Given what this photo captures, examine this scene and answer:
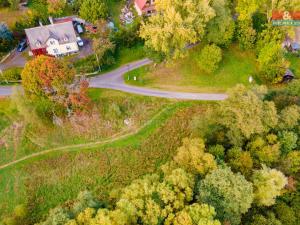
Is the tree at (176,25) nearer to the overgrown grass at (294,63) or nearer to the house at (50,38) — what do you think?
the house at (50,38)

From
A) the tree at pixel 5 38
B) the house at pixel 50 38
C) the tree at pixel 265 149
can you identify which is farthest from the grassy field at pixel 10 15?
the tree at pixel 265 149

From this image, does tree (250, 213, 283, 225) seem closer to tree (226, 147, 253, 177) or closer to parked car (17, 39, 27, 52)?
tree (226, 147, 253, 177)

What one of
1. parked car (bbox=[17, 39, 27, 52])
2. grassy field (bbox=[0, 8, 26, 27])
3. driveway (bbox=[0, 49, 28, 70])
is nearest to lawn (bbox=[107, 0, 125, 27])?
parked car (bbox=[17, 39, 27, 52])

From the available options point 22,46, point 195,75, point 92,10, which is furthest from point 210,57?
point 22,46

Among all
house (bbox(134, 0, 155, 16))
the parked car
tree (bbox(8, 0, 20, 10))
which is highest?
tree (bbox(8, 0, 20, 10))

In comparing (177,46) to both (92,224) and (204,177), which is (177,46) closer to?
(204,177)

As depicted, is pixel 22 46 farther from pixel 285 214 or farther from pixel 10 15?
pixel 285 214
